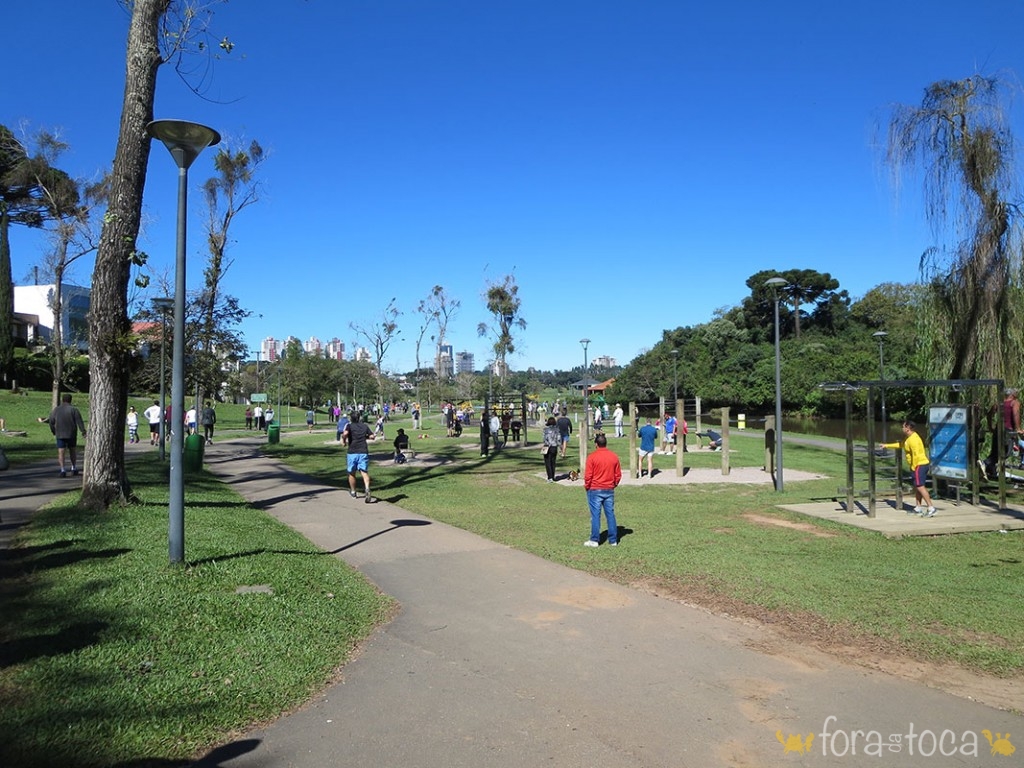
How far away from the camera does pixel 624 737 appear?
3.95 m

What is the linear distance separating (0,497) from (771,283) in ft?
47.1

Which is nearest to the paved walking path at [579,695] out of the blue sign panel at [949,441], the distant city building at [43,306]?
the blue sign panel at [949,441]

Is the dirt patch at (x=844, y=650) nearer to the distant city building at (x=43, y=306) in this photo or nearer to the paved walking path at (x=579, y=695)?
the paved walking path at (x=579, y=695)

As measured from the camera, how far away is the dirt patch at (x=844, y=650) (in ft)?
15.4

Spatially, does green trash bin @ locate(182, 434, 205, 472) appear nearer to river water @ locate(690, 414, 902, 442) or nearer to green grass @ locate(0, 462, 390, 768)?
green grass @ locate(0, 462, 390, 768)

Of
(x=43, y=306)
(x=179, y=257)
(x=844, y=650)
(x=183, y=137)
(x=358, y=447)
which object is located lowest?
(x=844, y=650)

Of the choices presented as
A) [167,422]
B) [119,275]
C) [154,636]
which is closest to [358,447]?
[119,275]

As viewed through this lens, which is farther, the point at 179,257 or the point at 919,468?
the point at 919,468

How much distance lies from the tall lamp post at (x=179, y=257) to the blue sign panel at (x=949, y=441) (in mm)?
12377

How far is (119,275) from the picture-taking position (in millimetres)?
9445

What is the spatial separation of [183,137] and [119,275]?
3511mm

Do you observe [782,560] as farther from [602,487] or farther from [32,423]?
[32,423]

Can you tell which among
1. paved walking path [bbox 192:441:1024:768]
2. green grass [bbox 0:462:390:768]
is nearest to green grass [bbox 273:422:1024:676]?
paved walking path [bbox 192:441:1024:768]

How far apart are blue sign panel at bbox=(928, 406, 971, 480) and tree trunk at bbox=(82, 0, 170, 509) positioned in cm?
1325
